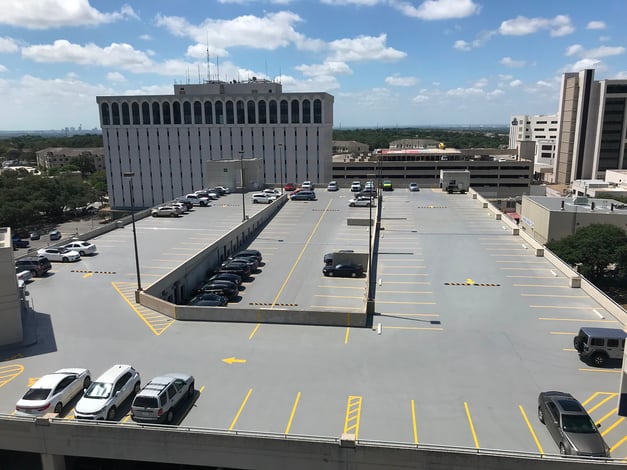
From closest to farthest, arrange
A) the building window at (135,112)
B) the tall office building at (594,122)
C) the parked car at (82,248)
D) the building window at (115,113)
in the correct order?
the parked car at (82,248) → the building window at (135,112) → the building window at (115,113) → the tall office building at (594,122)

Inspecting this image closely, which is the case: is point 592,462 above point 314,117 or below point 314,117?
below

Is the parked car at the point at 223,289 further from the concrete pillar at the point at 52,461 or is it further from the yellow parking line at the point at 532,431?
the yellow parking line at the point at 532,431

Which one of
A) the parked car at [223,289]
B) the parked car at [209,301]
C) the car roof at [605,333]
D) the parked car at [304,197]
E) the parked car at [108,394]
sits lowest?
the parked car at [223,289]

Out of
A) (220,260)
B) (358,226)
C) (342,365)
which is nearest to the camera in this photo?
(342,365)

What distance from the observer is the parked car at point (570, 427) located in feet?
45.3

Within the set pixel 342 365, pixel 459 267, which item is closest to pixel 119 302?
pixel 342 365

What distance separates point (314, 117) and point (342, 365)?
278ft

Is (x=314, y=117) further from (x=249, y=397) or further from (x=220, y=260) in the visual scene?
(x=249, y=397)

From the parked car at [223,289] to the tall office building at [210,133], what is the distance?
69.5m

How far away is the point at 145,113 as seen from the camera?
105 m

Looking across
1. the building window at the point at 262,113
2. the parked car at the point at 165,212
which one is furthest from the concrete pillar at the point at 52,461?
the building window at the point at 262,113

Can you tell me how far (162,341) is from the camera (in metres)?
22.0

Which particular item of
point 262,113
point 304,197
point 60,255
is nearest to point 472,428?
point 60,255

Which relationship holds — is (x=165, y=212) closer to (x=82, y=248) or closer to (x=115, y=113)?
(x=82, y=248)
